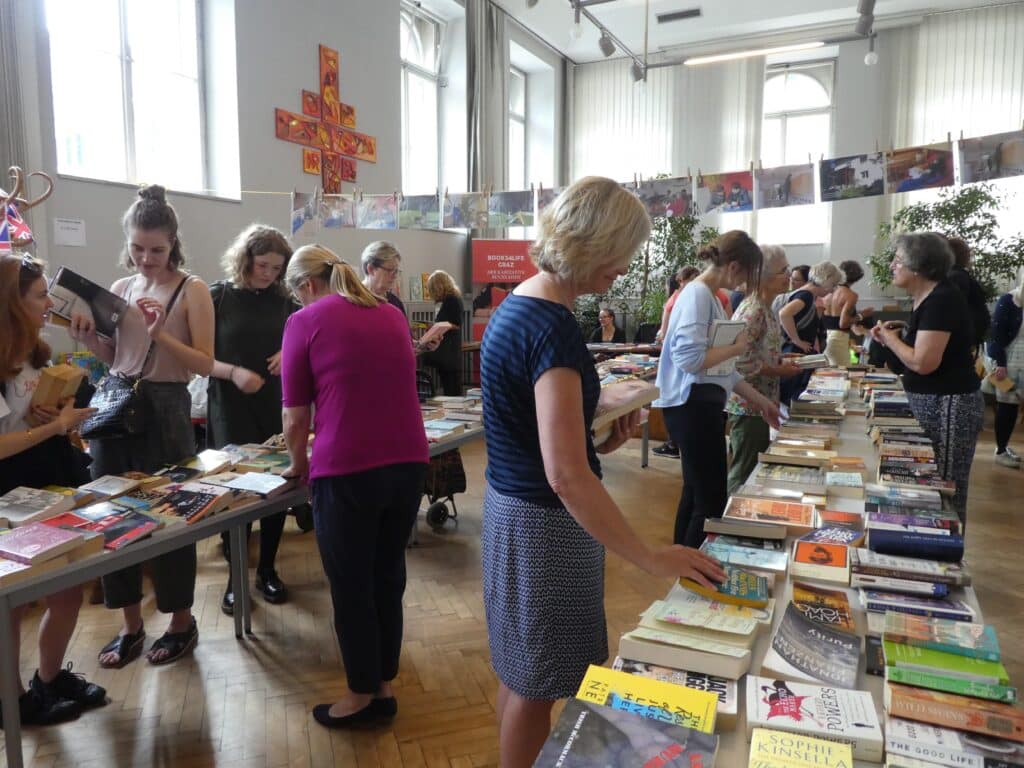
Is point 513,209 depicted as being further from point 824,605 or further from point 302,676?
point 824,605

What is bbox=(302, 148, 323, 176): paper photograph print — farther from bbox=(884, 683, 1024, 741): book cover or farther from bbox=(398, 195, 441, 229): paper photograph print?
bbox=(884, 683, 1024, 741): book cover

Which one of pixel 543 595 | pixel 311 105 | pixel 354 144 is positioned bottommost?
pixel 543 595

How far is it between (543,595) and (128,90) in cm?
548

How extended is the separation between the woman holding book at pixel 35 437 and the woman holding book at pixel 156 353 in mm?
186

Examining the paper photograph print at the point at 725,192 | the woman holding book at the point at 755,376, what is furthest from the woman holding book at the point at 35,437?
the paper photograph print at the point at 725,192

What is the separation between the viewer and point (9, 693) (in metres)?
1.66

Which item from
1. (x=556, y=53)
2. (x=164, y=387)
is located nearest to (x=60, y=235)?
(x=164, y=387)

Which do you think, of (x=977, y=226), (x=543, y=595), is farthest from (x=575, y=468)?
(x=977, y=226)

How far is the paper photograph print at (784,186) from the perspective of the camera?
15.2ft

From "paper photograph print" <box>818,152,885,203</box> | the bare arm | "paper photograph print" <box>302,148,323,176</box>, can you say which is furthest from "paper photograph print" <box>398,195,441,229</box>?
the bare arm

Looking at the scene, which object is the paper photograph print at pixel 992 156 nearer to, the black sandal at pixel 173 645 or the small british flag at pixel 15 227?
the black sandal at pixel 173 645

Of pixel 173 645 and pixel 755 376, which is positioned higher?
pixel 755 376

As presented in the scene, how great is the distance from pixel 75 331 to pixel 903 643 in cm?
222

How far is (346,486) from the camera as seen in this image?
1.92 metres
